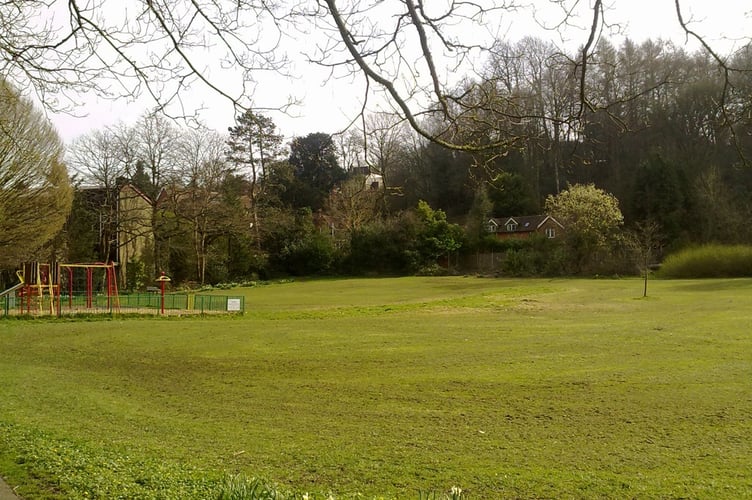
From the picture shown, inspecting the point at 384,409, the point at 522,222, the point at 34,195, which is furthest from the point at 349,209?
the point at 384,409

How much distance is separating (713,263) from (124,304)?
128ft

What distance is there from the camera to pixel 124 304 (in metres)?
27.9

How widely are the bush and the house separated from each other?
407 inches

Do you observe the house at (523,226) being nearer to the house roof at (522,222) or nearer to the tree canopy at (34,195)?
the house roof at (522,222)

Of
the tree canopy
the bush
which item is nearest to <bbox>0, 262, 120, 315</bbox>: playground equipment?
the tree canopy

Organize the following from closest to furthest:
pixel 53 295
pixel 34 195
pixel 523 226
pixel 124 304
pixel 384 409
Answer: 1. pixel 384 409
2. pixel 53 295
3. pixel 124 304
4. pixel 34 195
5. pixel 523 226

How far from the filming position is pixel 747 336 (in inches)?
635

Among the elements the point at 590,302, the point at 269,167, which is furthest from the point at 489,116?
the point at 269,167

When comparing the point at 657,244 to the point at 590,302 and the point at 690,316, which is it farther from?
the point at 690,316

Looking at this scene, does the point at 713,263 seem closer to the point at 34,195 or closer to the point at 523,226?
the point at 523,226

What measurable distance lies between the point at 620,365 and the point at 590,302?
52.8 ft

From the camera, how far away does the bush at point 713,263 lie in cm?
4175

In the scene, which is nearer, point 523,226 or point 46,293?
point 46,293

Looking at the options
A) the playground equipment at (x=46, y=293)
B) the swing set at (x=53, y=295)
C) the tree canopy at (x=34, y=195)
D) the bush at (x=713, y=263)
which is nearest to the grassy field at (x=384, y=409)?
the playground equipment at (x=46, y=293)
